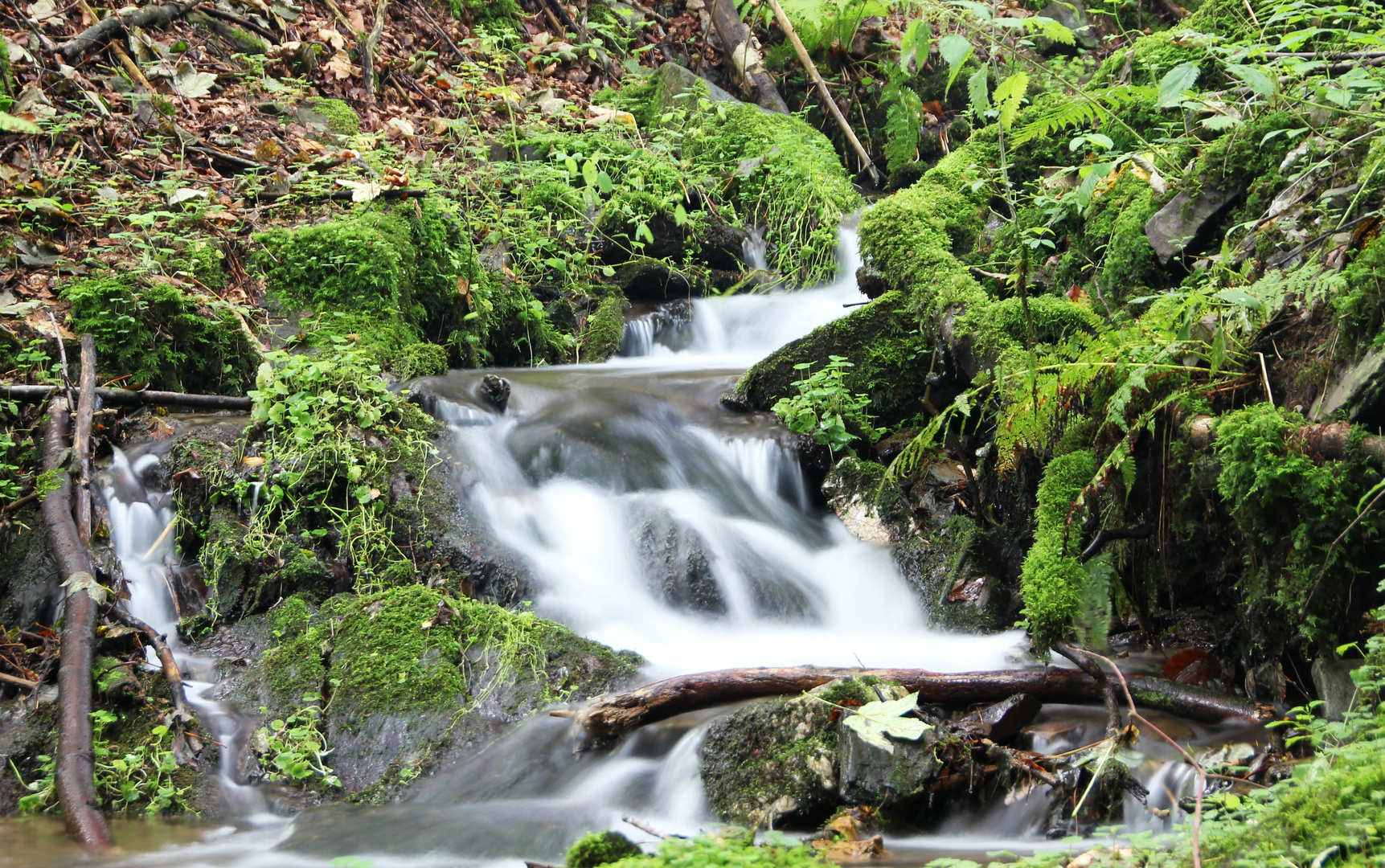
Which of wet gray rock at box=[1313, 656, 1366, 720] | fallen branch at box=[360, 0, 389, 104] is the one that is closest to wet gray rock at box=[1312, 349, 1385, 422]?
wet gray rock at box=[1313, 656, 1366, 720]

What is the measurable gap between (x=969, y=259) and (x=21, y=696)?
235 inches

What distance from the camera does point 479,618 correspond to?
14.5 feet

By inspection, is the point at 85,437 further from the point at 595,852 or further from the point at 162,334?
the point at 595,852

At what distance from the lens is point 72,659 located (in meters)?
3.77

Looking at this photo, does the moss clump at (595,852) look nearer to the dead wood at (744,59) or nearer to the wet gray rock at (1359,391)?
the wet gray rock at (1359,391)

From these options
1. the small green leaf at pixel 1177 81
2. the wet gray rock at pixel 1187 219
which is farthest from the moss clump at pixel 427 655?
the wet gray rock at pixel 1187 219

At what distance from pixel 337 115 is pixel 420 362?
378cm

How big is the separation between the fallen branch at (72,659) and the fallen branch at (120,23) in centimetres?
469

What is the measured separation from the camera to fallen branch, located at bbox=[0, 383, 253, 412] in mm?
4938

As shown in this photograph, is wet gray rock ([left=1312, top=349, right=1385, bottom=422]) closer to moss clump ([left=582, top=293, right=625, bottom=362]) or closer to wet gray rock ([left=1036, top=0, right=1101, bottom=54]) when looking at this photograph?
moss clump ([left=582, top=293, right=625, bottom=362])

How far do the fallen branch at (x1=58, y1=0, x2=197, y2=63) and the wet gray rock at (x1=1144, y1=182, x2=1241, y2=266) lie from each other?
8417 millimetres

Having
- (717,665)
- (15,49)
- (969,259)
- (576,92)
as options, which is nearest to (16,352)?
(15,49)

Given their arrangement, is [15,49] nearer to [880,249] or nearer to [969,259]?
[880,249]

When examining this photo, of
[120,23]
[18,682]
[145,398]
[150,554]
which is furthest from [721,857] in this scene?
[120,23]
